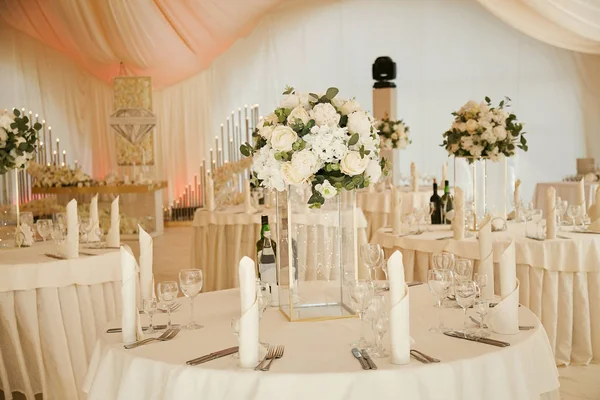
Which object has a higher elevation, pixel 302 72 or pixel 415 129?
pixel 302 72

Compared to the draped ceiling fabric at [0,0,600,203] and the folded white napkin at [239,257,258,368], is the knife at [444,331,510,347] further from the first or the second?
the draped ceiling fabric at [0,0,600,203]

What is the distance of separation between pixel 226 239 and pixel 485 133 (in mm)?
2669

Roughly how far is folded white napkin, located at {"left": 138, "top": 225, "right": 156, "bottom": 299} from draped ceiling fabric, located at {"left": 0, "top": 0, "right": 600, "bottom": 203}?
7.36m

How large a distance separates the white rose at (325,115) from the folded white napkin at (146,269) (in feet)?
2.76

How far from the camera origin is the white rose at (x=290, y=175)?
2432mm

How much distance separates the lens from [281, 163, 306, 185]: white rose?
2.43 meters

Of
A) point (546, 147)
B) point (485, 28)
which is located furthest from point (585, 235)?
point (485, 28)

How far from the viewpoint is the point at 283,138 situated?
7.91 ft

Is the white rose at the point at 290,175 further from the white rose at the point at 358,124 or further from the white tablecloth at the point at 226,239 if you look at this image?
the white tablecloth at the point at 226,239

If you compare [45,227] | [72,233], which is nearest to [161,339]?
[72,233]

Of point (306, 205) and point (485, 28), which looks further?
point (485, 28)

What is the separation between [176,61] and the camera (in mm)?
11539

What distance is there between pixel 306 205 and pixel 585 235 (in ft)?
8.16

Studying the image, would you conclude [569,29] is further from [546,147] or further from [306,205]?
[306,205]
